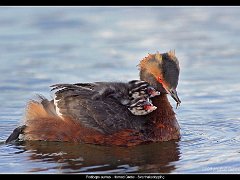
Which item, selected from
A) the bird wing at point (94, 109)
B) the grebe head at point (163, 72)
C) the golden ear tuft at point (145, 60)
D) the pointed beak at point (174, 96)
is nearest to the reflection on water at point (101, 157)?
the bird wing at point (94, 109)

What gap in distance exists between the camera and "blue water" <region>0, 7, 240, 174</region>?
12039 millimetres

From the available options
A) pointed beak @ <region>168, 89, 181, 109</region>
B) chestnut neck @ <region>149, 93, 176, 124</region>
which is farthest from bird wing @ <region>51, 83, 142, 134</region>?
pointed beak @ <region>168, 89, 181, 109</region>

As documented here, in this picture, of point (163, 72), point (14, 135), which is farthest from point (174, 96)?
point (14, 135)

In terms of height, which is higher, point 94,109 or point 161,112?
point 94,109

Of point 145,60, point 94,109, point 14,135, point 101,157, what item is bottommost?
point 101,157

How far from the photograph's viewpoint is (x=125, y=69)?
56.4 feet

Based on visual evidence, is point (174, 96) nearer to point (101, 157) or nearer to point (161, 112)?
point (161, 112)

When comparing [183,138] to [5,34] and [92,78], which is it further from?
[5,34]

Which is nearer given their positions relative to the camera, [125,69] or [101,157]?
[101,157]

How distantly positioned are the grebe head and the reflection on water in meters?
0.90

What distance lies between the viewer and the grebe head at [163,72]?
13.2m

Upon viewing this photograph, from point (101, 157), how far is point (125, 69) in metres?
5.18

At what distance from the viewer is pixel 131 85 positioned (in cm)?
1326

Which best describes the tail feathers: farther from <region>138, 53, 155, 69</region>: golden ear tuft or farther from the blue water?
<region>138, 53, 155, 69</region>: golden ear tuft
